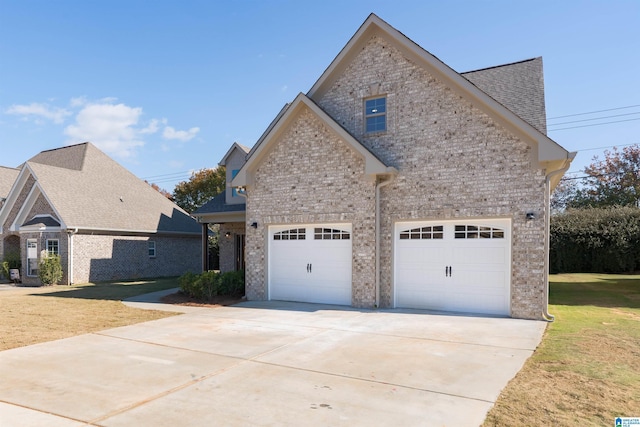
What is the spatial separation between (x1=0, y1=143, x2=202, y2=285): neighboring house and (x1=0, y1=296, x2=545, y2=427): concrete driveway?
44.9 feet

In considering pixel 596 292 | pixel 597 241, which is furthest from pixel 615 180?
pixel 596 292

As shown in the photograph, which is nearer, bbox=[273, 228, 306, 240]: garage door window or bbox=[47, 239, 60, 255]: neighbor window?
bbox=[273, 228, 306, 240]: garage door window

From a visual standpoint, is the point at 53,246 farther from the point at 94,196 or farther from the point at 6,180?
the point at 6,180

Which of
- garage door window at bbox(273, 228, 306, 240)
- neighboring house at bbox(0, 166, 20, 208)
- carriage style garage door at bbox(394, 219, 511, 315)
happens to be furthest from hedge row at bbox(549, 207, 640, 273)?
neighboring house at bbox(0, 166, 20, 208)

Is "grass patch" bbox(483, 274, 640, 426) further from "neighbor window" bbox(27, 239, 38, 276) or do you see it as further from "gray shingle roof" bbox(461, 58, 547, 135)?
"neighbor window" bbox(27, 239, 38, 276)

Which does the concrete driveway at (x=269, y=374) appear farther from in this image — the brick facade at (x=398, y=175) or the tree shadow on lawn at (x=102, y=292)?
the tree shadow on lawn at (x=102, y=292)

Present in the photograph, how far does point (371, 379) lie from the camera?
219 inches

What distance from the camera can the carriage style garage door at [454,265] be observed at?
34.4 ft

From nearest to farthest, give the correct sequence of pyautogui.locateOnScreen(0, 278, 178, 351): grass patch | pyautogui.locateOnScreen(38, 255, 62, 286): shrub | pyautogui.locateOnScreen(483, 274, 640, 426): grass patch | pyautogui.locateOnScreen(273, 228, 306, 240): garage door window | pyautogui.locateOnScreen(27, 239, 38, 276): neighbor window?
pyautogui.locateOnScreen(483, 274, 640, 426): grass patch < pyautogui.locateOnScreen(0, 278, 178, 351): grass patch < pyautogui.locateOnScreen(273, 228, 306, 240): garage door window < pyautogui.locateOnScreen(38, 255, 62, 286): shrub < pyautogui.locateOnScreen(27, 239, 38, 276): neighbor window

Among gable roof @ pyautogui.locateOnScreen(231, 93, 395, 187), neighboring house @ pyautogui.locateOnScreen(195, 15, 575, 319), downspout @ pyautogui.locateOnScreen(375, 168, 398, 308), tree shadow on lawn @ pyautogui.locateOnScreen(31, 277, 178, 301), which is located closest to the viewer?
neighboring house @ pyautogui.locateOnScreen(195, 15, 575, 319)

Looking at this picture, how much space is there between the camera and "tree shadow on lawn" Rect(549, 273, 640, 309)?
12484 mm

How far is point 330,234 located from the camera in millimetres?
12703

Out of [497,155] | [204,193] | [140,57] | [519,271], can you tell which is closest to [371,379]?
[519,271]

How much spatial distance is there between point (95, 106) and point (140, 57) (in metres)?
10.1
